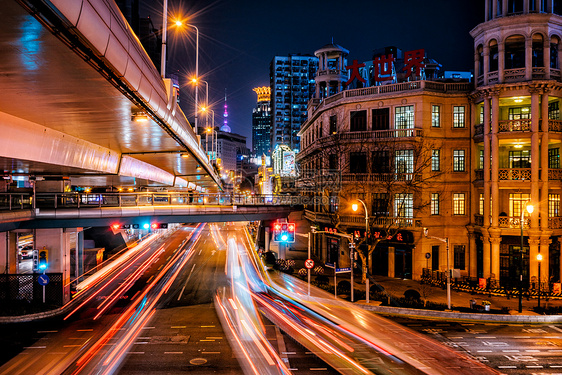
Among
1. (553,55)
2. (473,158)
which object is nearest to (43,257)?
(473,158)

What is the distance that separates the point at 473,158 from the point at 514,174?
4.21 metres

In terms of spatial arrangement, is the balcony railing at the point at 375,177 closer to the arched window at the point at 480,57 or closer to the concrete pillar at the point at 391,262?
the concrete pillar at the point at 391,262

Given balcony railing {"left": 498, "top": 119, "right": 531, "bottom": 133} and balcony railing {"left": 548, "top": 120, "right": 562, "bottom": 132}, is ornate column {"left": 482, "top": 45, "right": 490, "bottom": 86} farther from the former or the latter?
balcony railing {"left": 548, "top": 120, "right": 562, "bottom": 132}

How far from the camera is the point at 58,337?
1877 centimetres

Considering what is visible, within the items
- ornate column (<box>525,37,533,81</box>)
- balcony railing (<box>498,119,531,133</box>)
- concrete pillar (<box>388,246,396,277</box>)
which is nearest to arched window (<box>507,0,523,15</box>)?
ornate column (<box>525,37,533,81</box>)

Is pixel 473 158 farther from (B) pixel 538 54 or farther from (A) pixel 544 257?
(B) pixel 538 54

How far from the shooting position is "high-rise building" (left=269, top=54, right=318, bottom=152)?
540 feet

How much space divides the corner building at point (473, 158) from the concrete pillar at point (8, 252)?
26.9 meters

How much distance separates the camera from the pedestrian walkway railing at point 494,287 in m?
28.1

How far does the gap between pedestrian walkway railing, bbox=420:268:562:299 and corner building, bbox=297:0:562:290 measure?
1.08ft

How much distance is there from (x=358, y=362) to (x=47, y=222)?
21.4 meters

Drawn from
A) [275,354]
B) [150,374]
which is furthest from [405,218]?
[150,374]

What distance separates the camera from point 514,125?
31266 mm

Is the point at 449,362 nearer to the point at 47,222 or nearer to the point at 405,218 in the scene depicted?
the point at 405,218
